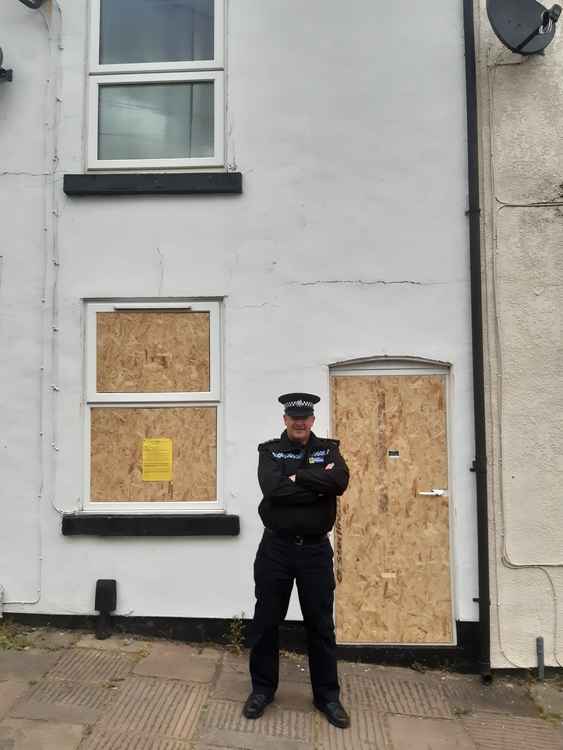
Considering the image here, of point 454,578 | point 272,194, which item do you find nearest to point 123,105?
point 272,194

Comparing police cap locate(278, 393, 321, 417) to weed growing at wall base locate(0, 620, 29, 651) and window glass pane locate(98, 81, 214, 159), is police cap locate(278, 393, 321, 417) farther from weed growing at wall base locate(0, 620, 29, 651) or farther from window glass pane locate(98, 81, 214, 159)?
weed growing at wall base locate(0, 620, 29, 651)

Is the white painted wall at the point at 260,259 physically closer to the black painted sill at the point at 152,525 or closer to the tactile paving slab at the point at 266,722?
the black painted sill at the point at 152,525

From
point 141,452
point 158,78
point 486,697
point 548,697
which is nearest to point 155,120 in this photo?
point 158,78

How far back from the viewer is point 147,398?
4.93 m

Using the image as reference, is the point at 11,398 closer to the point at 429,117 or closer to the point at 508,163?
the point at 429,117

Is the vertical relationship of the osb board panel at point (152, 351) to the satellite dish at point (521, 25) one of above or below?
below

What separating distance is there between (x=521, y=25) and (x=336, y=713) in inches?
202

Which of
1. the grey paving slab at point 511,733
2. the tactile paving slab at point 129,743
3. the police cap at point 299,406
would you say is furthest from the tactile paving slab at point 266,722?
the police cap at point 299,406

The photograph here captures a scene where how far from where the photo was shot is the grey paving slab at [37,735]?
334 centimetres

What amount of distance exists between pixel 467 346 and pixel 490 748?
272cm

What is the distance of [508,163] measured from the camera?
15.8ft

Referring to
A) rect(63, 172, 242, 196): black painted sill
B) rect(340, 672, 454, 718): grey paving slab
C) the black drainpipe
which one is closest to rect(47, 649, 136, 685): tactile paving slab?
rect(340, 672, 454, 718): grey paving slab

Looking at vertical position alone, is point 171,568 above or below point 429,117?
below

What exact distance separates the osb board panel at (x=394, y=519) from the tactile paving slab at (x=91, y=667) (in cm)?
165
